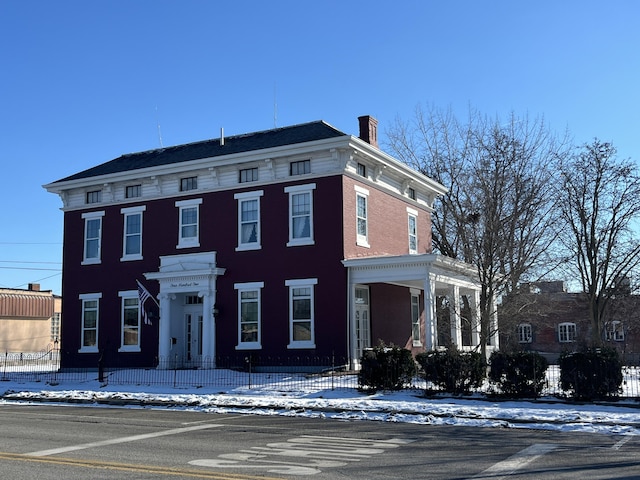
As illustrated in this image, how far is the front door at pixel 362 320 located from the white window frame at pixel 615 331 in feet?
76.4

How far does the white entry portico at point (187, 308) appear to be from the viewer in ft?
93.7

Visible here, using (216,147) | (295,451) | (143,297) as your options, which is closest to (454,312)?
(143,297)

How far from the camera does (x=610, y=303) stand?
124 feet

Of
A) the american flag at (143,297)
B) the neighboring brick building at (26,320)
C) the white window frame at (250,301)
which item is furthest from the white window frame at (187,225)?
the neighboring brick building at (26,320)

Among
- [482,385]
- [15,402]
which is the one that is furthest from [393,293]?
[15,402]

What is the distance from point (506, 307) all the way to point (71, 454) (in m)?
20.4

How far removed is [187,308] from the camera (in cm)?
3028

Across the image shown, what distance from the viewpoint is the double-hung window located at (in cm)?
3108

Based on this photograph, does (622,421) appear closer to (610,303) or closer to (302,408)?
(302,408)

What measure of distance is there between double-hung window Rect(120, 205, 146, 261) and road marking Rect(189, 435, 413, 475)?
20473mm

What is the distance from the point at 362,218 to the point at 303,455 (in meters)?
18.2

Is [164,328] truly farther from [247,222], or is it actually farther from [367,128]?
[367,128]

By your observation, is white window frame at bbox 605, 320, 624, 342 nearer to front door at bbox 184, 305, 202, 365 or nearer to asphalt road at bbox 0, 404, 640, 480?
front door at bbox 184, 305, 202, 365

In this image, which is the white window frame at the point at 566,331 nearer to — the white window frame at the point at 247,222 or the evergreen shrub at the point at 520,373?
the white window frame at the point at 247,222
